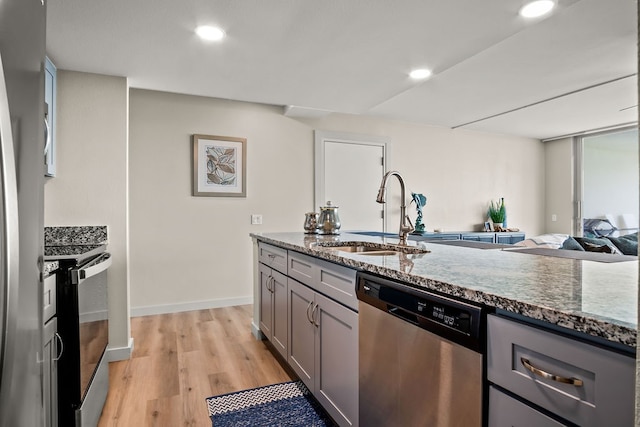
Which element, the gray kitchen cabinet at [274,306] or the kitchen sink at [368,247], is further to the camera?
the gray kitchen cabinet at [274,306]

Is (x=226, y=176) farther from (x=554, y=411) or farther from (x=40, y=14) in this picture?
(x=554, y=411)

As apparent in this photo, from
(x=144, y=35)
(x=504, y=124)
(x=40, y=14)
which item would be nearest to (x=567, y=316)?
(x=40, y=14)

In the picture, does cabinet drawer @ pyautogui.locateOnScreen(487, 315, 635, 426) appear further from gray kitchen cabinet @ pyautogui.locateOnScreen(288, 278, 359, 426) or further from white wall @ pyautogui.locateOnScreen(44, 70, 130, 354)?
white wall @ pyautogui.locateOnScreen(44, 70, 130, 354)

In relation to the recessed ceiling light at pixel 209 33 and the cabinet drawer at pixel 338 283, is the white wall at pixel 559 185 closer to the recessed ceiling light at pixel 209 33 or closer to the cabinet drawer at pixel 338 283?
the cabinet drawer at pixel 338 283

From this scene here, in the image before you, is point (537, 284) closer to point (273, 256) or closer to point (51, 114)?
point (273, 256)

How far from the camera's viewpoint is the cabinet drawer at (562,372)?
621 mm

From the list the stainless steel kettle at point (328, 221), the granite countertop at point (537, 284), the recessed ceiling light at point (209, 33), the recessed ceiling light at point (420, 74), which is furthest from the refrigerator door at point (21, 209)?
the recessed ceiling light at point (420, 74)

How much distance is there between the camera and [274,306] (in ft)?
8.35

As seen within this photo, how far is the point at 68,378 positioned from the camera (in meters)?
1.51

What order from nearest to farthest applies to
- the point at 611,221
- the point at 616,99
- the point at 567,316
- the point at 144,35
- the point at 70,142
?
the point at 567,316, the point at 144,35, the point at 70,142, the point at 616,99, the point at 611,221

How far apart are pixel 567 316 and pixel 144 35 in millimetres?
2581

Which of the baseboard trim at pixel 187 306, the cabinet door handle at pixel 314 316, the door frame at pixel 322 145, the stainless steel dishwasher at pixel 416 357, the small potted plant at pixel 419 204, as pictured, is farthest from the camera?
the small potted plant at pixel 419 204

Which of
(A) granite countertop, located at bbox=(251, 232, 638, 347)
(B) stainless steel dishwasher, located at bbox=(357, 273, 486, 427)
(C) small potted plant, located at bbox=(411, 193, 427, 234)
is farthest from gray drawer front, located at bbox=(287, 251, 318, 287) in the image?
(C) small potted plant, located at bbox=(411, 193, 427, 234)

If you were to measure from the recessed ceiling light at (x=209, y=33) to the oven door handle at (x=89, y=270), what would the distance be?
4.84ft
